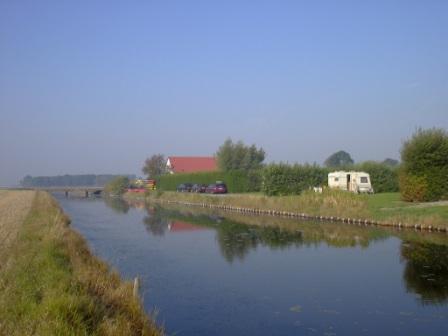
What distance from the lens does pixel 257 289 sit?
13844 millimetres

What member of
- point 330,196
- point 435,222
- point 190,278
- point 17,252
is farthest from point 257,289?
point 330,196

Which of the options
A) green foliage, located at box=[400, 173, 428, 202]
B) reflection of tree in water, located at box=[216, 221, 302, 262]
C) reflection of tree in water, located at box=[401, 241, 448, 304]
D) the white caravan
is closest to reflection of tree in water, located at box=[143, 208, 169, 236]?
reflection of tree in water, located at box=[216, 221, 302, 262]

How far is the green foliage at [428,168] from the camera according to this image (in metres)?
30.2

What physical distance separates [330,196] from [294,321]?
22.5 m

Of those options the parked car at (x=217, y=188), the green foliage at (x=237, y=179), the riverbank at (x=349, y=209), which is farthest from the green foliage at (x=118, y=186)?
the riverbank at (x=349, y=209)

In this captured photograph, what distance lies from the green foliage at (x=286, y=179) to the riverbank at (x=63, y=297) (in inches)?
1171

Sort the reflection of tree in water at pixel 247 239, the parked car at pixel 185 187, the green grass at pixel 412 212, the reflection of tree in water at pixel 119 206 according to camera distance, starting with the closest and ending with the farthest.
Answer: the reflection of tree in water at pixel 247 239 < the green grass at pixel 412 212 < the reflection of tree in water at pixel 119 206 < the parked car at pixel 185 187

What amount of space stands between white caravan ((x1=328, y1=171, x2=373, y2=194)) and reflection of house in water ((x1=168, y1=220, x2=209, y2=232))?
629 inches

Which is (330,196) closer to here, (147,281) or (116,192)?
(147,281)

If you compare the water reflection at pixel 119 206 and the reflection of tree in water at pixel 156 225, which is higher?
the water reflection at pixel 119 206

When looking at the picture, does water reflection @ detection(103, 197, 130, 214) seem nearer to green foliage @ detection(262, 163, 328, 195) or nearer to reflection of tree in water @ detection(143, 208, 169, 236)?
reflection of tree in water @ detection(143, 208, 169, 236)

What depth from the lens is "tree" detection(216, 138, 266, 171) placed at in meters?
72.4

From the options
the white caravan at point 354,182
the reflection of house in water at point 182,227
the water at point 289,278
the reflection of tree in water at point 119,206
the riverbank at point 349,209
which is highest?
the white caravan at point 354,182

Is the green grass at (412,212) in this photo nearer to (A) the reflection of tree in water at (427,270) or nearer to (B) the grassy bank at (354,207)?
(B) the grassy bank at (354,207)
